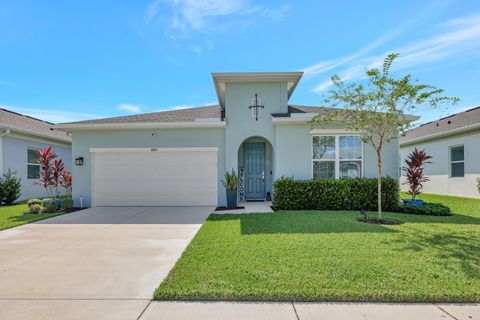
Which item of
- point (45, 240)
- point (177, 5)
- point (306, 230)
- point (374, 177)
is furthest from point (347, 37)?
point (45, 240)

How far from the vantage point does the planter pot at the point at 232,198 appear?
9.72m

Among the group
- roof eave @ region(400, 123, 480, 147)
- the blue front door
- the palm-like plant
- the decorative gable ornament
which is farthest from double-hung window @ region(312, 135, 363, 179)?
roof eave @ region(400, 123, 480, 147)

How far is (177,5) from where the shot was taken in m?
8.68

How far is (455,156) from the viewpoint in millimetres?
13188

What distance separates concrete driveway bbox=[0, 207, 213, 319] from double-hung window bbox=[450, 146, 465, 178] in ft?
42.5

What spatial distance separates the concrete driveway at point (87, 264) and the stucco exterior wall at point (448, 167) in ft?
41.0

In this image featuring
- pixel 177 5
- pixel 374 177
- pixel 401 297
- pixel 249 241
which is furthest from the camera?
pixel 374 177

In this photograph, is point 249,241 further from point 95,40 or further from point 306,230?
point 95,40

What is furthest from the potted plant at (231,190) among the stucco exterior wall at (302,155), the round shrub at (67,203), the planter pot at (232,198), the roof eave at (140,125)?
the round shrub at (67,203)

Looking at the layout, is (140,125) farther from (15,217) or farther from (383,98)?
(383,98)

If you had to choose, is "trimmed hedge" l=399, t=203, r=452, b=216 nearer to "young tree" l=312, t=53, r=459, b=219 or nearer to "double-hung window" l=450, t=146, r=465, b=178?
"young tree" l=312, t=53, r=459, b=219

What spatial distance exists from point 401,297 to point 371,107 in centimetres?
544

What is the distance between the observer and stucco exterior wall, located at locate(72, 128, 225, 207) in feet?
34.4

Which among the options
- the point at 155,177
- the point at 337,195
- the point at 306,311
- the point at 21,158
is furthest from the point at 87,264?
the point at 21,158
